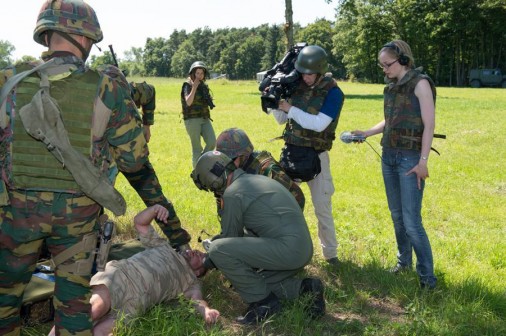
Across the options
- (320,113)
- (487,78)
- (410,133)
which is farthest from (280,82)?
(487,78)

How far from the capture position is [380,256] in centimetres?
540

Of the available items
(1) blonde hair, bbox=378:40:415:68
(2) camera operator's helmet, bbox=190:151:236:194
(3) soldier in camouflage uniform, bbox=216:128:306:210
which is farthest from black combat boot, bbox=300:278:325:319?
(1) blonde hair, bbox=378:40:415:68

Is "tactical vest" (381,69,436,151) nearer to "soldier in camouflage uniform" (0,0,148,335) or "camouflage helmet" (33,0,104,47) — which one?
"soldier in camouflage uniform" (0,0,148,335)

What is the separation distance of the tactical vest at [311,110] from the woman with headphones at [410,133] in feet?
1.96

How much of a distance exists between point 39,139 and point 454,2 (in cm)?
6409

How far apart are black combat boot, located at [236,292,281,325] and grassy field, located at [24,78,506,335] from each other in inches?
2.6

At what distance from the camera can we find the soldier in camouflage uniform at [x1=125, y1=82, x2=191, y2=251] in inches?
181

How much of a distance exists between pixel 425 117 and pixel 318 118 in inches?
38.2

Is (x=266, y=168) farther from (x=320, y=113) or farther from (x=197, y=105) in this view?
(x=197, y=105)

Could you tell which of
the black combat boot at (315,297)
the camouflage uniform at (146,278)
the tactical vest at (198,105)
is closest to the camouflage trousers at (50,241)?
the camouflage uniform at (146,278)

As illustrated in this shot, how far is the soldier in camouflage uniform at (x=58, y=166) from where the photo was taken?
279 centimetres

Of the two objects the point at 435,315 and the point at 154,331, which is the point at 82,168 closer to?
the point at 154,331

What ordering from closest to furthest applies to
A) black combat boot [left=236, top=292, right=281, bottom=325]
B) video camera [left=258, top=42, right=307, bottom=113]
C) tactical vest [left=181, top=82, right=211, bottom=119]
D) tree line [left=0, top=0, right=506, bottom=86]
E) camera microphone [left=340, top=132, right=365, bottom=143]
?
black combat boot [left=236, top=292, right=281, bottom=325]
video camera [left=258, top=42, right=307, bottom=113]
camera microphone [left=340, top=132, right=365, bottom=143]
tactical vest [left=181, top=82, right=211, bottom=119]
tree line [left=0, top=0, right=506, bottom=86]

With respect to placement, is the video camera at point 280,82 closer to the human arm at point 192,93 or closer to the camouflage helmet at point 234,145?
the camouflage helmet at point 234,145
